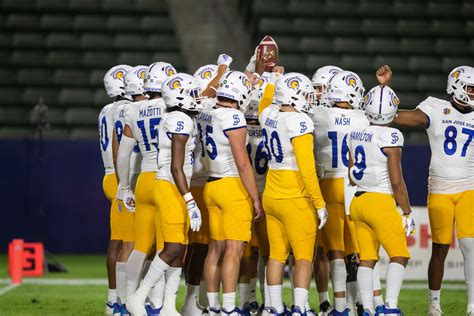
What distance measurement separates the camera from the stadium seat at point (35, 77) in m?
16.7

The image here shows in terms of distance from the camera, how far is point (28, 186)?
1500 centimetres

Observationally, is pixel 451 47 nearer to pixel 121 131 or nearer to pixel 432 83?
pixel 432 83

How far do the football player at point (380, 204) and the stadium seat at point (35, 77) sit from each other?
360 inches

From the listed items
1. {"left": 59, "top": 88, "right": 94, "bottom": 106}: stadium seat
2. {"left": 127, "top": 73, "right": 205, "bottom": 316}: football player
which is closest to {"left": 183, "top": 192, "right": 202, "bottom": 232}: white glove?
{"left": 127, "top": 73, "right": 205, "bottom": 316}: football player

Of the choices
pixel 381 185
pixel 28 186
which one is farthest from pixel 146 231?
pixel 28 186

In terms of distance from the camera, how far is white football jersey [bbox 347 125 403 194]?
8.36 metres

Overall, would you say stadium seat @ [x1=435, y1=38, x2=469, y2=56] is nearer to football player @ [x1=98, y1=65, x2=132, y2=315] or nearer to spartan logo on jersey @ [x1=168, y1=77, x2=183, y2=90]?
football player @ [x1=98, y1=65, x2=132, y2=315]

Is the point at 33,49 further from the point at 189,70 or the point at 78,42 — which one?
the point at 189,70

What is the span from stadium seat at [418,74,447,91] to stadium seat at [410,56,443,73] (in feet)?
0.56

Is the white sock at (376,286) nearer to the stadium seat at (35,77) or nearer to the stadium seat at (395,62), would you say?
the stadium seat at (395,62)

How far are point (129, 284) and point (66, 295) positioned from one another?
2.72 metres

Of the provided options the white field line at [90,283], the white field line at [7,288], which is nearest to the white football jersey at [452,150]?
the white field line at [90,283]

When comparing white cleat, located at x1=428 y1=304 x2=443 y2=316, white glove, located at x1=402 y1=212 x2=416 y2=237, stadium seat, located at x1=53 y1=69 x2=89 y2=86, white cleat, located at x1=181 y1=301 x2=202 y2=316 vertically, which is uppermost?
stadium seat, located at x1=53 y1=69 x2=89 y2=86

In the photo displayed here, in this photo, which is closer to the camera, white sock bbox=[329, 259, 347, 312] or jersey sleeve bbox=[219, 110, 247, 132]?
jersey sleeve bbox=[219, 110, 247, 132]
